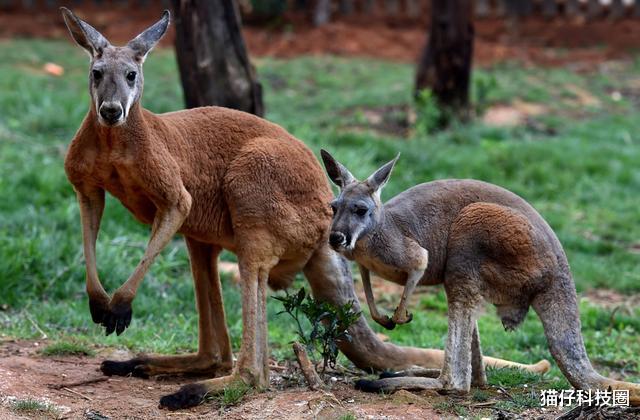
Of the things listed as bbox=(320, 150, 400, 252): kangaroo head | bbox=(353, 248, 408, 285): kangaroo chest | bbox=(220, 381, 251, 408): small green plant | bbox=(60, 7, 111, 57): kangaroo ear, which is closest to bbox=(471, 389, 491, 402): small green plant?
bbox=(353, 248, 408, 285): kangaroo chest

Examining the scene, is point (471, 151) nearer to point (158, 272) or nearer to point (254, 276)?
point (158, 272)

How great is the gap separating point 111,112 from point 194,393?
1.39 meters

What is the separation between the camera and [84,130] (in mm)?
4992

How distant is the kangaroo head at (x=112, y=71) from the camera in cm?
470

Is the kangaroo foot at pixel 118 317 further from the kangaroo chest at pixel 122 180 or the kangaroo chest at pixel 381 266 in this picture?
the kangaroo chest at pixel 381 266

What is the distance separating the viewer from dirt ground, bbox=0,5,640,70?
1628 cm

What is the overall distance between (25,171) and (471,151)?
4426mm

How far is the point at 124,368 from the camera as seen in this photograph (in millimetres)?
5617

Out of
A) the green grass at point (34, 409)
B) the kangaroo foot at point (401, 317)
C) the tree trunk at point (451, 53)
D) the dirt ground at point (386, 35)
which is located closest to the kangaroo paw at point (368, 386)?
the kangaroo foot at point (401, 317)

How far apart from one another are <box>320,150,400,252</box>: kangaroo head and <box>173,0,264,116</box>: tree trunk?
3.06 meters

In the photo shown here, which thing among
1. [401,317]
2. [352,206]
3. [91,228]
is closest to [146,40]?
[91,228]

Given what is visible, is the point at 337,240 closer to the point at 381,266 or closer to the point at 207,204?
the point at 381,266

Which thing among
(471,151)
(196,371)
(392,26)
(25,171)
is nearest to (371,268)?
(196,371)

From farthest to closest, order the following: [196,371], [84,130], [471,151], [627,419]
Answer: [471,151] → [196,371] → [84,130] → [627,419]
